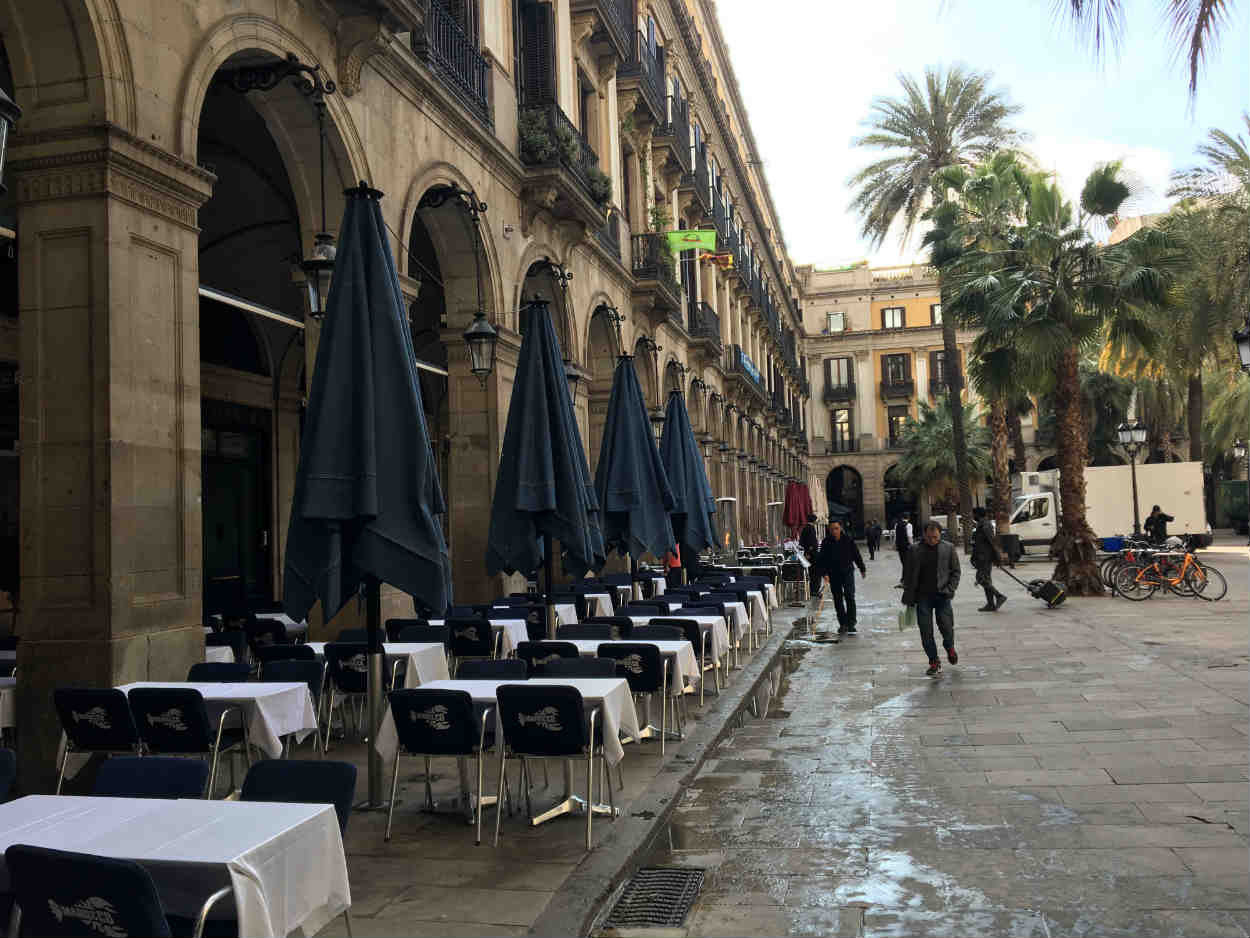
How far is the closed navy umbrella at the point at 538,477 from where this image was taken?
8.78 metres

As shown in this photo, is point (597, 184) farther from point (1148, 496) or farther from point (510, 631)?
point (1148, 496)

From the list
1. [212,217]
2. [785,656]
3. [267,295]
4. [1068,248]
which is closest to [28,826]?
[785,656]

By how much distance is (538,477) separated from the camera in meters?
8.79

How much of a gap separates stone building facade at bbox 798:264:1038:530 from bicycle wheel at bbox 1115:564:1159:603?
160 feet

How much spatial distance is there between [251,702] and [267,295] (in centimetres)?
1200

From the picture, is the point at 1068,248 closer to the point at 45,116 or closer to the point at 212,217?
the point at 212,217

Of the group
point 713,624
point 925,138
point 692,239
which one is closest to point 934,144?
point 925,138

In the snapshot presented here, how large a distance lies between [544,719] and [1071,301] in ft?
55.3

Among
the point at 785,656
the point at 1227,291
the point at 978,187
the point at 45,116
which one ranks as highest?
the point at 978,187

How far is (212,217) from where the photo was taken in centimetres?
1520

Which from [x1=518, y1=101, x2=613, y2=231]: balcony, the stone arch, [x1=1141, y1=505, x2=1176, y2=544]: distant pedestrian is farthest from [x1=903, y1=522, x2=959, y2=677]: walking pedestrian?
[x1=1141, y1=505, x2=1176, y2=544]: distant pedestrian

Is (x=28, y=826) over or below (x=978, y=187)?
below

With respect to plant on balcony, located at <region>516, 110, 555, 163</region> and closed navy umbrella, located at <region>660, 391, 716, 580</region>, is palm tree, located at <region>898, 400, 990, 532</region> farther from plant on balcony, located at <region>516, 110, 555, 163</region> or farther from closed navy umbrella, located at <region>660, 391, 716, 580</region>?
closed navy umbrella, located at <region>660, 391, 716, 580</region>

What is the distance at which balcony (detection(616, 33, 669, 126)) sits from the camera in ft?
74.8
